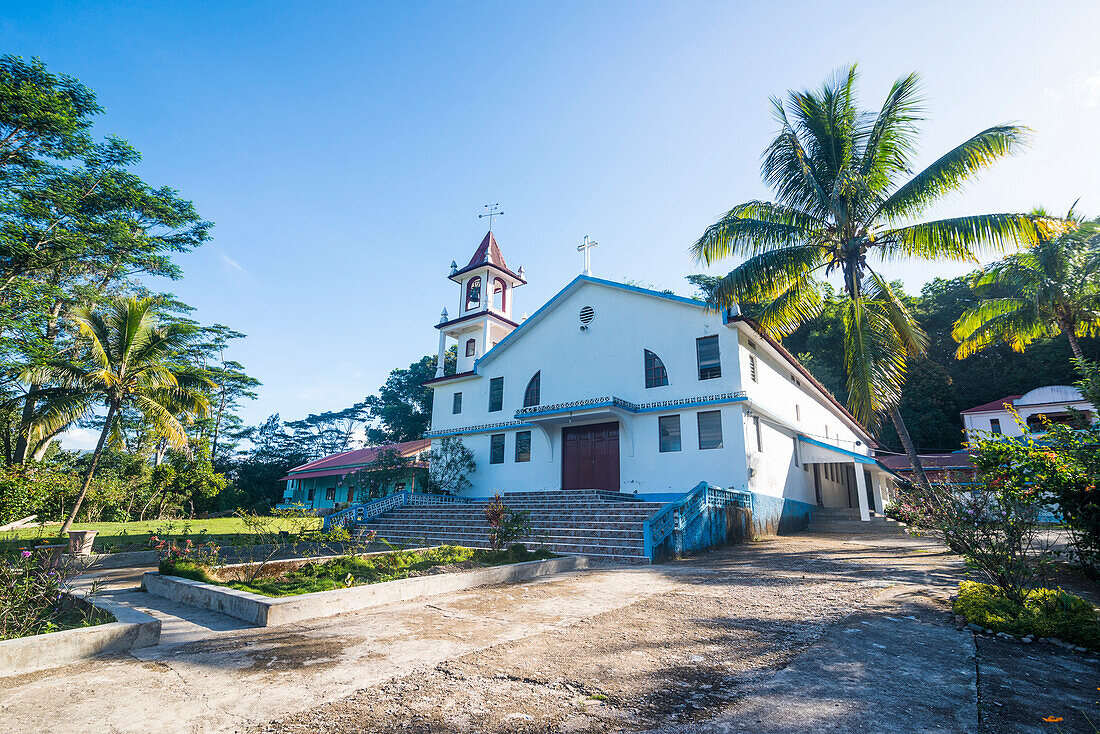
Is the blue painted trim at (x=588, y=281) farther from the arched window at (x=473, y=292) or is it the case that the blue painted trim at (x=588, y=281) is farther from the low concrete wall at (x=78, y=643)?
the low concrete wall at (x=78, y=643)

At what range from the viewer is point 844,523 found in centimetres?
1981

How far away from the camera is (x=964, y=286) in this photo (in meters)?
39.4

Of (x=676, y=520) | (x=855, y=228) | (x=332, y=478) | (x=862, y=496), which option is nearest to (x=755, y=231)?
(x=855, y=228)

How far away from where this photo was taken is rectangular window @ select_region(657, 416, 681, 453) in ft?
56.1

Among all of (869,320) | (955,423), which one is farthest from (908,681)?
(955,423)

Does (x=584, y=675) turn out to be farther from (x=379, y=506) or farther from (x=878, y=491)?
(x=878, y=491)

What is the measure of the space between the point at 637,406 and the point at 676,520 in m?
6.54

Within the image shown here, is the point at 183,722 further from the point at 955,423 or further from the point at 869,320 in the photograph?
the point at 955,423

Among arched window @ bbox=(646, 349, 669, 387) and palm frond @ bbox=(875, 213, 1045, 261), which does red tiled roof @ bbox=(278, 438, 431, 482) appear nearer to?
arched window @ bbox=(646, 349, 669, 387)

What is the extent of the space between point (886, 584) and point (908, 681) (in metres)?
4.60

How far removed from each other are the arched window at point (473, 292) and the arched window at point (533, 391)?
6437 millimetres

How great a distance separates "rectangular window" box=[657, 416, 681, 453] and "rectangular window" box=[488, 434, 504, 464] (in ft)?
22.4

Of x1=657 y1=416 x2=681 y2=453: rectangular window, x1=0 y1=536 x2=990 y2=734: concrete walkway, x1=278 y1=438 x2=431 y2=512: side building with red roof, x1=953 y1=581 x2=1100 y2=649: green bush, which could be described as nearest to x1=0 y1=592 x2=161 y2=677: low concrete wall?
x1=0 y1=536 x2=990 y2=734: concrete walkway

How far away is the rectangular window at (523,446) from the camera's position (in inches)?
801
